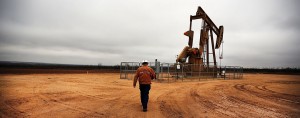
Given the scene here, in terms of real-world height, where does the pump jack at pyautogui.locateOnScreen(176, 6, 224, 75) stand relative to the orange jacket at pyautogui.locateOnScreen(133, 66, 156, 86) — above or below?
above

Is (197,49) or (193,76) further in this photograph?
(197,49)

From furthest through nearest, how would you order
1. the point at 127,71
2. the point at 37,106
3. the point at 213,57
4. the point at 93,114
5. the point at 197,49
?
the point at 213,57 → the point at 197,49 → the point at 127,71 → the point at 37,106 → the point at 93,114

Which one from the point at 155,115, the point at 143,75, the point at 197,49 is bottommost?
the point at 155,115

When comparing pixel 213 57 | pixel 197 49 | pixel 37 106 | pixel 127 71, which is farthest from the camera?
pixel 213 57

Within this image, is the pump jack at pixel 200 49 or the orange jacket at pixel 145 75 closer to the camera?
the orange jacket at pixel 145 75

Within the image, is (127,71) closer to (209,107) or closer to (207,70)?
(207,70)

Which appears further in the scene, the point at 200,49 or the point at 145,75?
the point at 200,49

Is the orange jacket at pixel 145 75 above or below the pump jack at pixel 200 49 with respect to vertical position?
below

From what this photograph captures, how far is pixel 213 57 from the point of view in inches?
997

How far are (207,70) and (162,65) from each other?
242 inches

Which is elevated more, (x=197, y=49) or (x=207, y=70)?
(x=197, y=49)

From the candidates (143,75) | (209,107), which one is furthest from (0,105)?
(209,107)

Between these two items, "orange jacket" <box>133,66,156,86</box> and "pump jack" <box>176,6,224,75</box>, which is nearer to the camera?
"orange jacket" <box>133,66,156,86</box>

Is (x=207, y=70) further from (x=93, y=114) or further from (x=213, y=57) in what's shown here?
(x=93, y=114)
